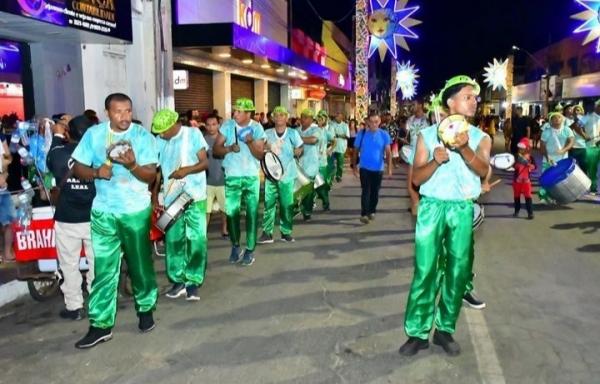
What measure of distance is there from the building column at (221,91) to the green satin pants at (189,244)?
15272 millimetres

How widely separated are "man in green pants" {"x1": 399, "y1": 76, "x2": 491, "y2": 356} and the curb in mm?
4120

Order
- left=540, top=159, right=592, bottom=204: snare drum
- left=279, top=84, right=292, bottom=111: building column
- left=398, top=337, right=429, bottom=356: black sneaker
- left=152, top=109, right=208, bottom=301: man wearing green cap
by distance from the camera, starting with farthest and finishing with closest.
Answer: left=279, top=84, right=292, bottom=111: building column
left=540, top=159, right=592, bottom=204: snare drum
left=152, top=109, right=208, bottom=301: man wearing green cap
left=398, top=337, right=429, bottom=356: black sneaker

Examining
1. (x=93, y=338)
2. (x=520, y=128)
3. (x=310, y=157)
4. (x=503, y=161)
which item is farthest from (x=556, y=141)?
(x=93, y=338)

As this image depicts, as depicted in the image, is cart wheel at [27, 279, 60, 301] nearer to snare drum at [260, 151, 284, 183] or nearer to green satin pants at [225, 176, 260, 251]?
green satin pants at [225, 176, 260, 251]

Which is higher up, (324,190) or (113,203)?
(113,203)

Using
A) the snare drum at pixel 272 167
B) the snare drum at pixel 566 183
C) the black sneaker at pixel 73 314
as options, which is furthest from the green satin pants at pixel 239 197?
the snare drum at pixel 566 183

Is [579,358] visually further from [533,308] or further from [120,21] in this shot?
[120,21]

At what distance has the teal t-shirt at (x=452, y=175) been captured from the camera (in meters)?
4.46

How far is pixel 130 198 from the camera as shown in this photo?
4.81 metres

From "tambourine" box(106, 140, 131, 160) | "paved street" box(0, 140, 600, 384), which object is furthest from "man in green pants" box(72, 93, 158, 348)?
"paved street" box(0, 140, 600, 384)

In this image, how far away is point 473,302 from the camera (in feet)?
19.3

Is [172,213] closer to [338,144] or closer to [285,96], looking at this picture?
[338,144]

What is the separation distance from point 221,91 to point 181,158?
50.6ft

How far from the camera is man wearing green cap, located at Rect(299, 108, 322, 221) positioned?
10274 mm
